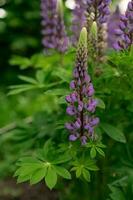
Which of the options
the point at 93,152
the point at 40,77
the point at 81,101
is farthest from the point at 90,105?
the point at 40,77

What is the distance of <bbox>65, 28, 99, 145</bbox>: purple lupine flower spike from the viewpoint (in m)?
2.62

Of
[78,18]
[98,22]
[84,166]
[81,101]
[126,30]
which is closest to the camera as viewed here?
[81,101]

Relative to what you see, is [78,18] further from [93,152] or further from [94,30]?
[93,152]

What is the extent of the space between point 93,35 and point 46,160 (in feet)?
2.58

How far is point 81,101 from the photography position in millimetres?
2664

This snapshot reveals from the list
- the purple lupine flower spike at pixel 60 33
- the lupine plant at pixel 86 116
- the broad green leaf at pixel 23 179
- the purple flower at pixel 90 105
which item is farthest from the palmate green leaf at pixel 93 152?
the purple lupine flower spike at pixel 60 33

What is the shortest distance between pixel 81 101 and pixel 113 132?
1.49 feet

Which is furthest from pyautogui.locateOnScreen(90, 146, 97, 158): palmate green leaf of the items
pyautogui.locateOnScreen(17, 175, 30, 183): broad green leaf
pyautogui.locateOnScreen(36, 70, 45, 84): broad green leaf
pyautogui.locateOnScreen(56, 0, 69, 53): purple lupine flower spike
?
pyautogui.locateOnScreen(56, 0, 69, 53): purple lupine flower spike

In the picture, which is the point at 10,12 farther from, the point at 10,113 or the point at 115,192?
the point at 115,192

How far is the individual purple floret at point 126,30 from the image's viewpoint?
293cm

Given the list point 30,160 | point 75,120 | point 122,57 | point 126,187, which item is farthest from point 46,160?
point 122,57

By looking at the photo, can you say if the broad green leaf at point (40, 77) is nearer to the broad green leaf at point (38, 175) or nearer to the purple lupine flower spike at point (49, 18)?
the purple lupine flower spike at point (49, 18)

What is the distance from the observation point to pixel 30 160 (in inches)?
111

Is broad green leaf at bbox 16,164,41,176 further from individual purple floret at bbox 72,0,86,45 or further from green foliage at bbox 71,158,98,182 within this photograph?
individual purple floret at bbox 72,0,86,45
